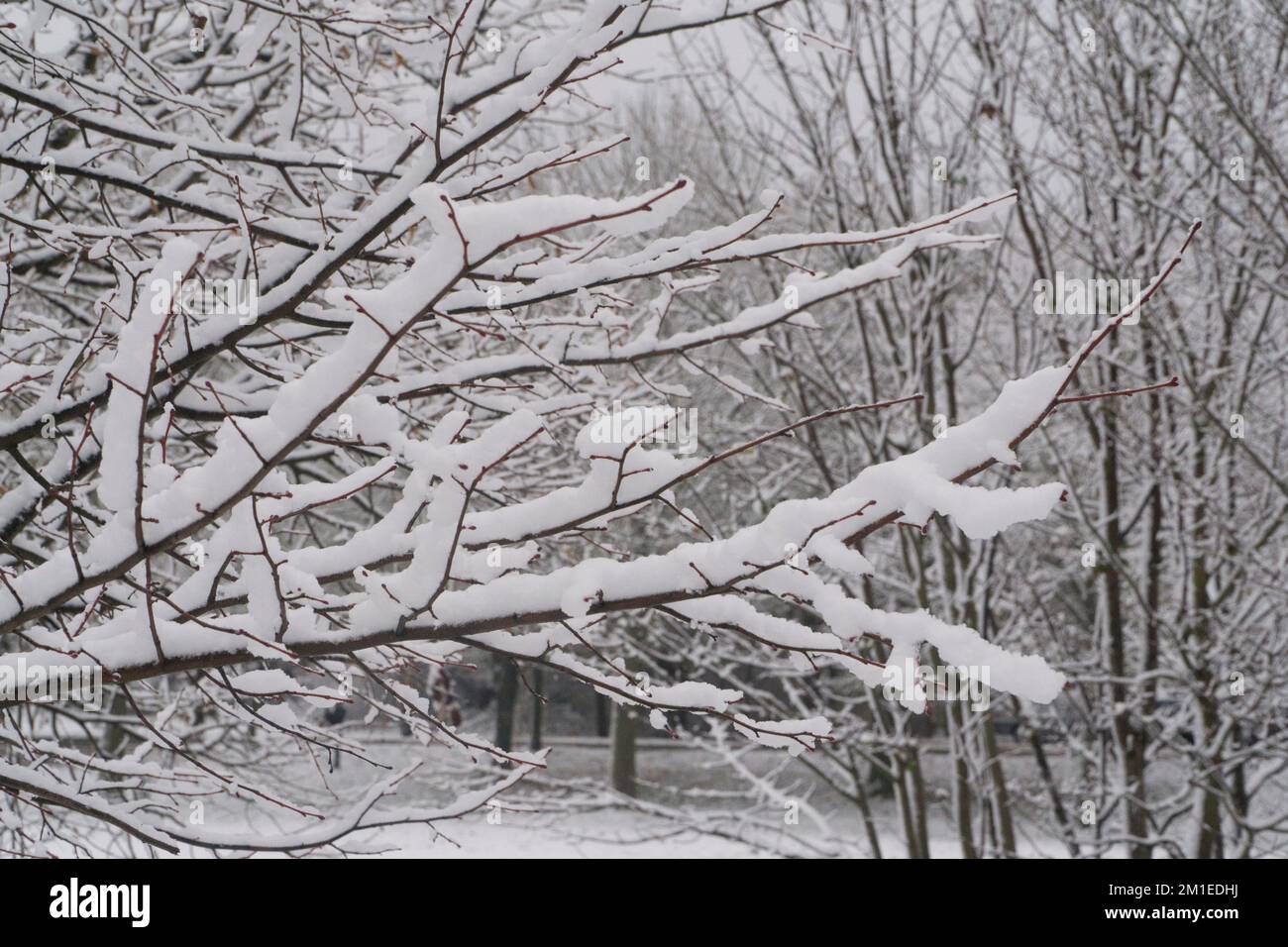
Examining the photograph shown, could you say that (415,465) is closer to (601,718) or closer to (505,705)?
(505,705)

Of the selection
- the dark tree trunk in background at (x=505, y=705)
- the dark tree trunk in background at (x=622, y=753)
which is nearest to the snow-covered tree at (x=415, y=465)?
the dark tree trunk in background at (x=622, y=753)

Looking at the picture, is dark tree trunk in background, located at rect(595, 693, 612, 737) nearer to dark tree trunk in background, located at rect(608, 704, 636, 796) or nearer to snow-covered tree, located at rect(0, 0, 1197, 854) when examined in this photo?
dark tree trunk in background, located at rect(608, 704, 636, 796)

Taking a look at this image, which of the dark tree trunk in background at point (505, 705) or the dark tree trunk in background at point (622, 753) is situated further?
the dark tree trunk in background at point (505, 705)

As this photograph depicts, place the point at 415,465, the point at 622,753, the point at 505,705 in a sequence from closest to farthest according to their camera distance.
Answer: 1. the point at 415,465
2. the point at 622,753
3. the point at 505,705

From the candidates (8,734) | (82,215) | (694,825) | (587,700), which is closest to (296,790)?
(694,825)

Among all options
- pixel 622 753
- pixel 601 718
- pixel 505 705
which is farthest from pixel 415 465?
pixel 601 718

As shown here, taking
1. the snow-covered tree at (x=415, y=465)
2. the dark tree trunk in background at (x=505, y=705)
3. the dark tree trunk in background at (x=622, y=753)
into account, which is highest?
the snow-covered tree at (x=415, y=465)

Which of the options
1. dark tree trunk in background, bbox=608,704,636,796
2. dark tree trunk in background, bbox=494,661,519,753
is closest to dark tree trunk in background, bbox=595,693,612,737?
dark tree trunk in background, bbox=494,661,519,753

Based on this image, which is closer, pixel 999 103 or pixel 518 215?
pixel 518 215

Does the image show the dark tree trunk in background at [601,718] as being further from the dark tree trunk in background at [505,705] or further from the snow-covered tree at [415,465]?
the snow-covered tree at [415,465]

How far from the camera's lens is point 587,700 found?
23094 millimetres
